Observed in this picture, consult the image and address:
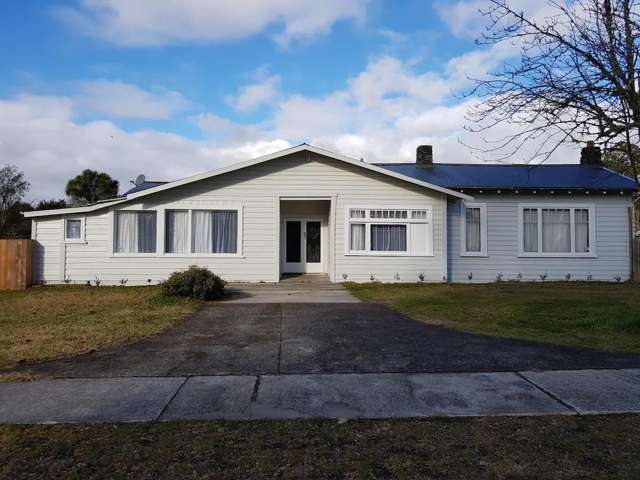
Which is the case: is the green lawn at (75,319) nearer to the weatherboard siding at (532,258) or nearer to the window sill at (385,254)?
the window sill at (385,254)

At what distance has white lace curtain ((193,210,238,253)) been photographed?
15.4 metres

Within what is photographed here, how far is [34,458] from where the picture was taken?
3367mm

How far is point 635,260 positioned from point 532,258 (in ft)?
12.2

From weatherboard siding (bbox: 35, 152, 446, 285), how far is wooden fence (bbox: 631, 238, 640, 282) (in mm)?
6994

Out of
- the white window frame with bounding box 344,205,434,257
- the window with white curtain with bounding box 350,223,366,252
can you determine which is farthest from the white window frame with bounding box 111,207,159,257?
the window with white curtain with bounding box 350,223,366,252

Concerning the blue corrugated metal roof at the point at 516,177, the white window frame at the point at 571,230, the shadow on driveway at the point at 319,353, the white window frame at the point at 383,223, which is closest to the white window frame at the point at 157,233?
the white window frame at the point at 383,223

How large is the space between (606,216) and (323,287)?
34.1 ft

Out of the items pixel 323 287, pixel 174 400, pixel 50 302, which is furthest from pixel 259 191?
pixel 174 400

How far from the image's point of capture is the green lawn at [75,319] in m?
6.67

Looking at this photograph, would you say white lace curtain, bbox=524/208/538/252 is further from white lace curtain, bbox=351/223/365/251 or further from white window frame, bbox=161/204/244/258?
white window frame, bbox=161/204/244/258

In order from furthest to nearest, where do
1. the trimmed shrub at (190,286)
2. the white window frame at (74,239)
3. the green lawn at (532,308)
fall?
the white window frame at (74,239), the trimmed shrub at (190,286), the green lawn at (532,308)

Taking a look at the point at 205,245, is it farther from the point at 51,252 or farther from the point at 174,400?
the point at 174,400

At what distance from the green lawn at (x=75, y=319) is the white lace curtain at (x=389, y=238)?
22.5 ft

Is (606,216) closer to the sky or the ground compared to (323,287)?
closer to the sky
